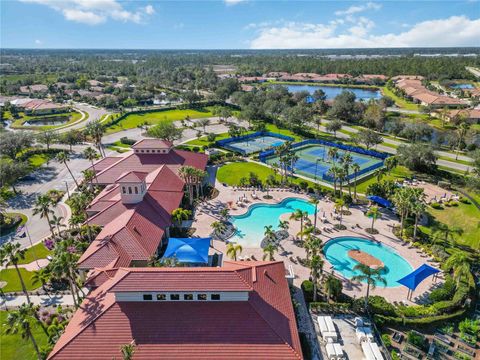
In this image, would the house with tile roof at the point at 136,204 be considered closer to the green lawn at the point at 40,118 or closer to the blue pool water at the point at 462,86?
the green lawn at the point at 40,118

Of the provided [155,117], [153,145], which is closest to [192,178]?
[153,145]

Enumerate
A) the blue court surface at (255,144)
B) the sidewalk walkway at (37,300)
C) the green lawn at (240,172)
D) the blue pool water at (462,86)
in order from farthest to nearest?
the blue pool water at (462,86), the blue court surface at (255,144), the green lawn at (240,172), the sidewalk walkway at (37,300)

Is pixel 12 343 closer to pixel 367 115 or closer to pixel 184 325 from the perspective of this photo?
pixel 184 325

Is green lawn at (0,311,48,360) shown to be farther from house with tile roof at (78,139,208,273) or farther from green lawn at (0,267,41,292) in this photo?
house with tile roof at (78,139,208,273)

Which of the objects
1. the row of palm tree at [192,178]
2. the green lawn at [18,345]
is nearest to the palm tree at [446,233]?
the row of palm tree at [192,178]

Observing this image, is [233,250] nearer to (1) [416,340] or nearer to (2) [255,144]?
(1) [416,340]

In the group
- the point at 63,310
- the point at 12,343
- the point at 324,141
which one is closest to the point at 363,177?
the point at 324,141
